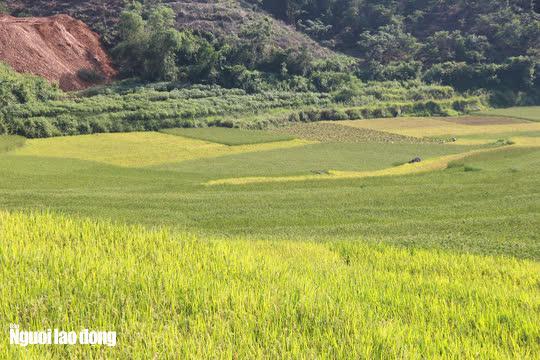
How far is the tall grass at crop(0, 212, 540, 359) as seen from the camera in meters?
7.29

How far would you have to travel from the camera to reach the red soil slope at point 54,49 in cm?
9869

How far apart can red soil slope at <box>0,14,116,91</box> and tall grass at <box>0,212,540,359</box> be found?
94.6 m

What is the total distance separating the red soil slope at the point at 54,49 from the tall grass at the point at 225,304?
9458 centimetres

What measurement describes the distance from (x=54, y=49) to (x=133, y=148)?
47.5m

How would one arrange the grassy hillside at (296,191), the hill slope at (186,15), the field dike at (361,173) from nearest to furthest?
the grassy hillside at (296,191)
the field dike at (361,173)
the hill slope at (186,15)

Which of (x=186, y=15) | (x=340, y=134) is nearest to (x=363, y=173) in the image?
(x=340, y=134)

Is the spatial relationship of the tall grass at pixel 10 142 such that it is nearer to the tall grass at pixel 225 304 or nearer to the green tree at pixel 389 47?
the tall grass at pixel 225 304

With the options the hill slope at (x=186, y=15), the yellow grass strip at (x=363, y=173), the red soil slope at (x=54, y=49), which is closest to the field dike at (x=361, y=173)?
the yellow grass strip at (x=363, y=173)

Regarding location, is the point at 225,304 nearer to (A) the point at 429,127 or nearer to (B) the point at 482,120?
(A) the point at 429,127

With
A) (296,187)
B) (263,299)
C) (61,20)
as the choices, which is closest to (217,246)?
(263,299)

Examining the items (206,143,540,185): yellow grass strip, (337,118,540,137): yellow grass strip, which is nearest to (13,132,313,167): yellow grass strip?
(206,143,540,185): yellow grass strip

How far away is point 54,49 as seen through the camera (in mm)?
105188

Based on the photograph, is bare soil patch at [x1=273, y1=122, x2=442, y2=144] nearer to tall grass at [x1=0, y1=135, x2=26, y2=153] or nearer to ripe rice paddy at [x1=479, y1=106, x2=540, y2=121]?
Answer: ripe rice paddy at [x1=479, y1=106, x2=540, y2=121]

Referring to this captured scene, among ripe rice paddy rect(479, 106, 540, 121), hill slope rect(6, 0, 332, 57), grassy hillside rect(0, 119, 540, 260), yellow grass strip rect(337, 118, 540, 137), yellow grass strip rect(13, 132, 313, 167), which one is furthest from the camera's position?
hill slope rect(6, 0, 332, 57)
